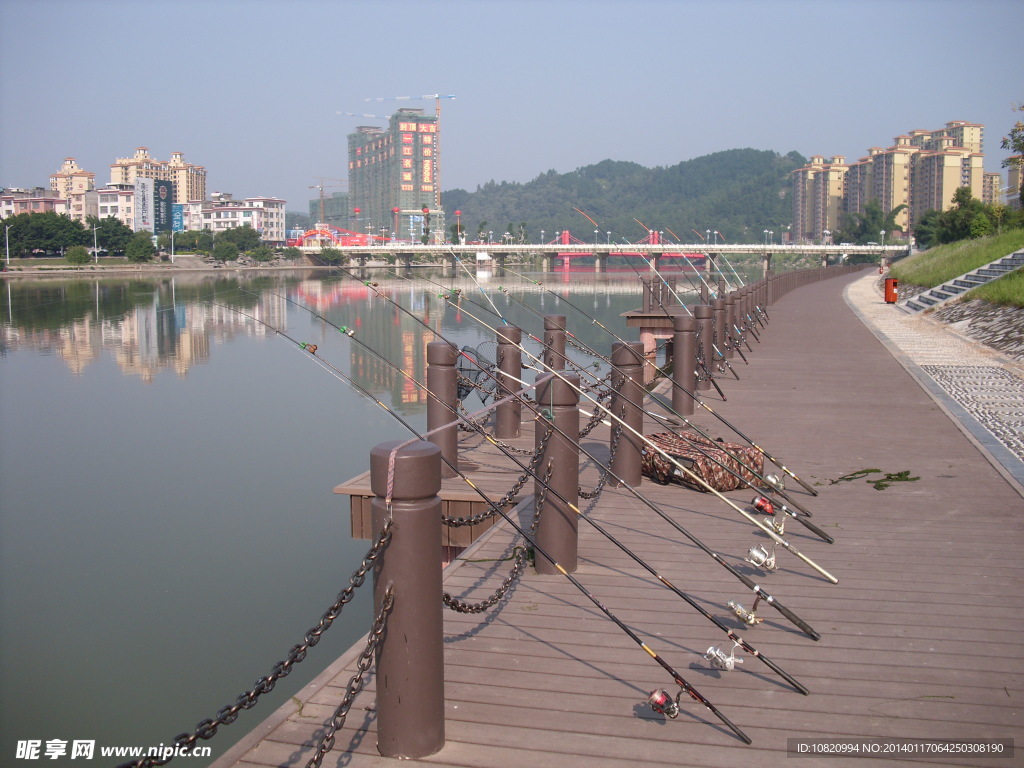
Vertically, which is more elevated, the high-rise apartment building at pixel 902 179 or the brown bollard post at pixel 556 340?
the high-rise apartment building at pixel 902 179

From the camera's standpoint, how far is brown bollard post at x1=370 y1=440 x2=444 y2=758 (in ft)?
8.64

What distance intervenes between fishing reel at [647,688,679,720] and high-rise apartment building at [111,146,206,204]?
6580 inches

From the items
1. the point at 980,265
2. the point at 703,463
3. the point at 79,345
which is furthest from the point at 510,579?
the point at 980,265

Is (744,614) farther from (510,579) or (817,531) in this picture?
(817,531)

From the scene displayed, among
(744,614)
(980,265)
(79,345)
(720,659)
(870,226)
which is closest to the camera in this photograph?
(720,659)

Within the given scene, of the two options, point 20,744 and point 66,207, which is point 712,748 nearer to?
point 20,744

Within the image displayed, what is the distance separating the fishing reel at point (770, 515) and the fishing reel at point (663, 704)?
81.2 inches

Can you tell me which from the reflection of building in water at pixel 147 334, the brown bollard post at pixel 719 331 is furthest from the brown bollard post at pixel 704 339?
the reflection of building in water at pixel 147 334

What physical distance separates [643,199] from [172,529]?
16763 centimetres

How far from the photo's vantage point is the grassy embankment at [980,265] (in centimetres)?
1925

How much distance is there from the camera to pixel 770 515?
5422 mm

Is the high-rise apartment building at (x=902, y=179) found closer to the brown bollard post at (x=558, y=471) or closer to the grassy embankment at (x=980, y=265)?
the grassy embankment at (x=980, y=265)

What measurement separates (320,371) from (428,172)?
183 meters

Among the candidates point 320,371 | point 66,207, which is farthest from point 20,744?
point 66,207
